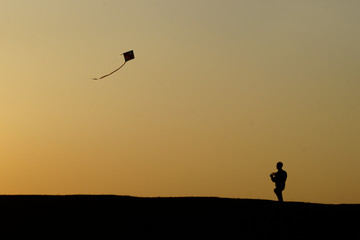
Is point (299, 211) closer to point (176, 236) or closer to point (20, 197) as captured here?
point (176, 236)

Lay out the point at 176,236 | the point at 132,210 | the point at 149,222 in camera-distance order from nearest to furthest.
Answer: the point at 176,236
the point at 149,222
the point at 132,210

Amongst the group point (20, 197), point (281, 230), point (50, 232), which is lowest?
point (281, 230)

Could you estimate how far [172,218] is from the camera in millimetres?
25672

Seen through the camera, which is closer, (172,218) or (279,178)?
(172,218)

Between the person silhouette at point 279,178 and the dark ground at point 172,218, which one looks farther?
the person silhouette at point 279,178

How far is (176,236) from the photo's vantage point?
75.8 ft

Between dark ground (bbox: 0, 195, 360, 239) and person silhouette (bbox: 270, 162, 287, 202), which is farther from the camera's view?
person silhouette (bbox: 270, 162, 287, 202)

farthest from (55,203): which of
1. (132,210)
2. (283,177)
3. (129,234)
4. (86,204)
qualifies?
(283,177)

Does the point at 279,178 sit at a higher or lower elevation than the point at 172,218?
higher

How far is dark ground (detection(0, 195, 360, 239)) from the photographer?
77.5ft

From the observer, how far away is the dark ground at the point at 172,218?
2361 cm

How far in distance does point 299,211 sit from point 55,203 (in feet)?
29.7

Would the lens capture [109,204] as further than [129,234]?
Yes

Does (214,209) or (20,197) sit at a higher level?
(20,197)
